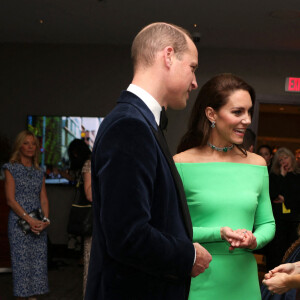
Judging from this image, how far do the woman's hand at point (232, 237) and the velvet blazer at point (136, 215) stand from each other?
0.44 metres

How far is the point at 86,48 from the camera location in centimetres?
688

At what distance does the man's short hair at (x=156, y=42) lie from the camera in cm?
125

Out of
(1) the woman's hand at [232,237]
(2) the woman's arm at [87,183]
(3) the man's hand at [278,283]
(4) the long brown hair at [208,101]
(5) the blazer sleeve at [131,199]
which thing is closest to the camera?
(5) the blazer sleeve at [131,199]

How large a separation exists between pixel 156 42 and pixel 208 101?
67 cm

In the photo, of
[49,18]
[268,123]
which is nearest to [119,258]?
[49,18]

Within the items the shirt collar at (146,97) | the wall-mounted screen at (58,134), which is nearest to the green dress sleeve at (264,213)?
the shirt collar at (146,97)

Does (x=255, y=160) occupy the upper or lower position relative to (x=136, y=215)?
upper

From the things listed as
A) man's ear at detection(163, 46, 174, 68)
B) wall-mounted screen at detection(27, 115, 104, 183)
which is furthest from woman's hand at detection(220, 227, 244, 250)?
wall-mounted screen at detection(27, 115, 104, 183)

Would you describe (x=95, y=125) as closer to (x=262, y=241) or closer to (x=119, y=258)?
(x=262, y=241)

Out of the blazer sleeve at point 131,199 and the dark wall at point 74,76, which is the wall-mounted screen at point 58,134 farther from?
the blazer sleeve at point 131,199

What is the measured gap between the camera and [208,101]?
6.17ft

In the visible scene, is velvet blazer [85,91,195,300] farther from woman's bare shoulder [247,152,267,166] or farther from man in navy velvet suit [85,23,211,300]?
woman's bare shoulder [247,152,267,166]

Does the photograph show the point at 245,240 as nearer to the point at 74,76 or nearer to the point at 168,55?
the point at 168,55

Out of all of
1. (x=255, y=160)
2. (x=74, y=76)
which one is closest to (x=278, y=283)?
(x=255, y=160)
